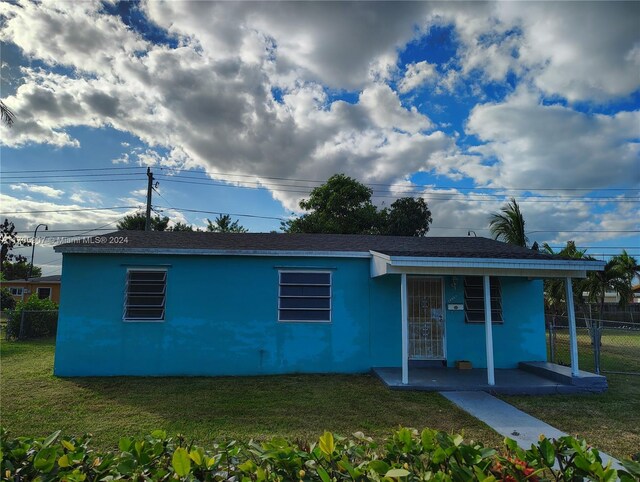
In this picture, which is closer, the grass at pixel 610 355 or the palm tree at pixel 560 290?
the grass at pixel 610 355

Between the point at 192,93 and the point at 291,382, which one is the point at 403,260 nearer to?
the point at 291,382

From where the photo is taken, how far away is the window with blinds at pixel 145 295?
349 inches

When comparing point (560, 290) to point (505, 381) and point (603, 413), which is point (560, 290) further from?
point (603, 413)

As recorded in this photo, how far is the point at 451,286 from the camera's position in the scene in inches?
374

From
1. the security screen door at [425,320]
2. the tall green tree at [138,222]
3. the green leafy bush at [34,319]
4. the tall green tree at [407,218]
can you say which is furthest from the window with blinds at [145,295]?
the tall green tree at [138,222]

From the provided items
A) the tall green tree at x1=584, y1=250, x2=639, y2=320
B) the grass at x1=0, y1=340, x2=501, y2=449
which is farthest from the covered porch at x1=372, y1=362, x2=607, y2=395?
the tall green tree at x1=584, y1=250, x2=639, y2=320

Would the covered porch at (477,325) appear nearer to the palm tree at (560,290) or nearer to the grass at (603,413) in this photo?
the grass at (603,413)

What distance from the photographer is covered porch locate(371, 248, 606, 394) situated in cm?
754

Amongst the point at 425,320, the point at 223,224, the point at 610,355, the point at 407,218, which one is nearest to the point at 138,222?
the point at 223,224

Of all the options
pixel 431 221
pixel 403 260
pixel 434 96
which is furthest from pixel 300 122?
pixel 431 221

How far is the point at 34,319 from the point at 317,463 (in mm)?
17318

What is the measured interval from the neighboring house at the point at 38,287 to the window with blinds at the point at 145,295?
85.8 feet

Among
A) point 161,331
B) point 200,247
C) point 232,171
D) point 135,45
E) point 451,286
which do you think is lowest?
point 161,331

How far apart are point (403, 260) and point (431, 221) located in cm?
2213
